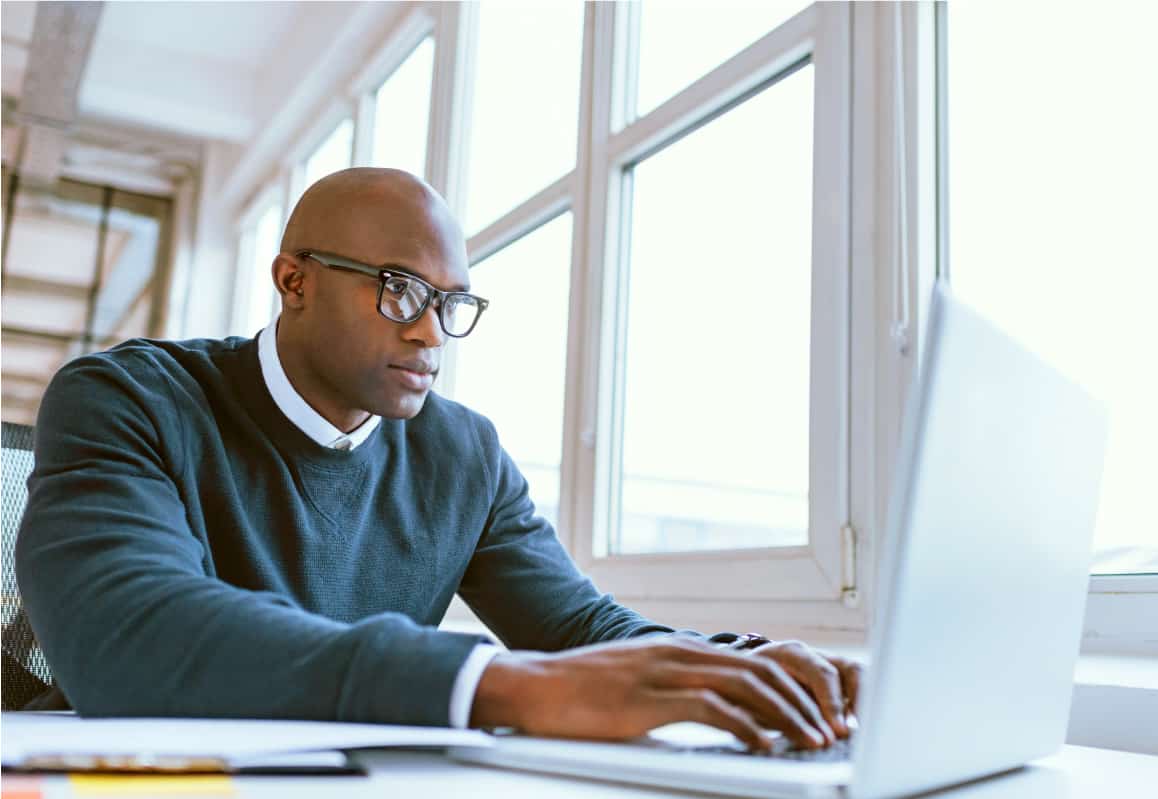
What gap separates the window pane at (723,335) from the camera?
175 cm

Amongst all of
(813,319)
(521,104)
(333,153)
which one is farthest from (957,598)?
(333,153)

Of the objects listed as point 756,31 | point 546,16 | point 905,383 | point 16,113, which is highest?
point 16,113

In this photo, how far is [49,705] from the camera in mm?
1153

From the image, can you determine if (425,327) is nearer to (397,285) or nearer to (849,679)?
(397,285)

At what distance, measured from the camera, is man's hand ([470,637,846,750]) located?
2.16ft

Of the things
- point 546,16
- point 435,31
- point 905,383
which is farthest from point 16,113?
point 905,383

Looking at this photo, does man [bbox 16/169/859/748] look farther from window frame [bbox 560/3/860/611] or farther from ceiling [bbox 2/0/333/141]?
ceiling [bbox 2/0/333/141]

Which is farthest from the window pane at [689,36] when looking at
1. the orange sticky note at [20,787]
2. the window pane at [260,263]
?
the window pane at [260,263]

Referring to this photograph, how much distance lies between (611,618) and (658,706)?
22.0 inches

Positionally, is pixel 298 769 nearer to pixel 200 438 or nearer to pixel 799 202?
pixel 200 438

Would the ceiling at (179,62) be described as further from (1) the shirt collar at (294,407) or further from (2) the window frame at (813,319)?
(1) the shirt collar at (294,407)

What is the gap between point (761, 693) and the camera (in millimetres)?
677

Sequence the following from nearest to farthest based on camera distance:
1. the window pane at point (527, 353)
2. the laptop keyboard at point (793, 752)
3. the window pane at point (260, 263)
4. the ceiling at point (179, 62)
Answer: the laptop keyboard at point (793, 752) → the window pane at point (527, 353) → the ceiling at point (179, 62) → the window pane at point (260, 263)

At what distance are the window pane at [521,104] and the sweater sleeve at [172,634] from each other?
5.59 ft
